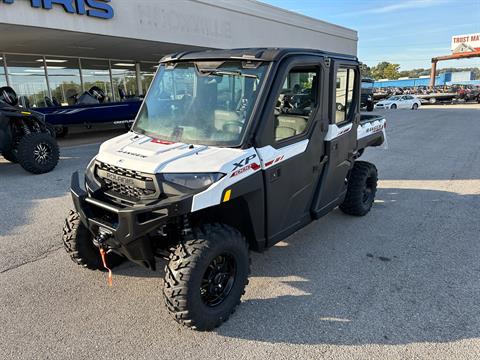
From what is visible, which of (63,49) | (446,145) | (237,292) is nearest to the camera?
(237,292)

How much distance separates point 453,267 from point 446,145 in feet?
26.7

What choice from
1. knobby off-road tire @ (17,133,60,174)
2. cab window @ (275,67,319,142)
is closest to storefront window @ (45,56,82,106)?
knobby off-road tire @ (17,133,60,174)

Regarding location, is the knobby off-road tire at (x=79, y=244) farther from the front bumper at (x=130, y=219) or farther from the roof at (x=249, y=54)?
the roof at (x=249, y=54)

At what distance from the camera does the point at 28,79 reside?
15.6 metres

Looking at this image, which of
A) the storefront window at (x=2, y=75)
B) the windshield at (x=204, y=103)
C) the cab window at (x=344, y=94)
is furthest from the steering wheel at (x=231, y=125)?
the storefront window at (x=2, y=75)

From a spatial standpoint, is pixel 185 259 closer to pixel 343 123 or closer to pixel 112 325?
pixel 112 325

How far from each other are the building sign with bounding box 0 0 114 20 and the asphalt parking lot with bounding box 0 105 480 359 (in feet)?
24.2

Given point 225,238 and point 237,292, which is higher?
point 225,238

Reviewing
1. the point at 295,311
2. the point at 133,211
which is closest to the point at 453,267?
the point at 295,311

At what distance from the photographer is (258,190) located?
2.94 metres

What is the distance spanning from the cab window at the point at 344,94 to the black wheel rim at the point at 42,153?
20.4 ft

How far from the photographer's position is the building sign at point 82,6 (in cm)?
1013

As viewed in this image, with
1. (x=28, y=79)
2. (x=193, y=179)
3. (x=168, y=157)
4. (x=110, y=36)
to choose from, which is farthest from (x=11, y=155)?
(x=28, y=79)

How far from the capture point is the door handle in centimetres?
302
